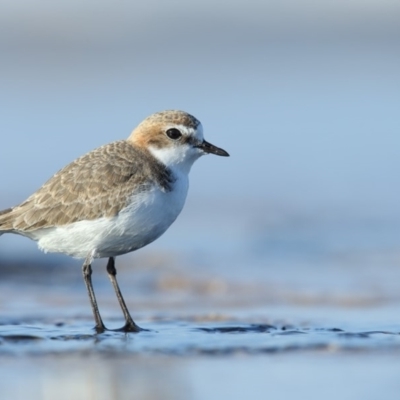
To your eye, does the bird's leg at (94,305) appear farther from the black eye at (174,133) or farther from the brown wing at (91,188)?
the black eye at (174,133)

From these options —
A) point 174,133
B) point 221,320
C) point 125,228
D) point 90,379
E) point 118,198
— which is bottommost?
point 90,379

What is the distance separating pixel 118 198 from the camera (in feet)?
25.7

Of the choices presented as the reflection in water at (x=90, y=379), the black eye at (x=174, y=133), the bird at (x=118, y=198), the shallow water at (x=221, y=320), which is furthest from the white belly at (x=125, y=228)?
the reflection in water at (x=90, y=379)

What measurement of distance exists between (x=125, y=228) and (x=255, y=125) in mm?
12445

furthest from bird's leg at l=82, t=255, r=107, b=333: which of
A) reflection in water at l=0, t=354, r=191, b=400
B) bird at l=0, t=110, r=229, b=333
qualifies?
reflection in water at l=0, t=354, r=191, b=400

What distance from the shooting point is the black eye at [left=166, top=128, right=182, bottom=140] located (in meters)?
8.27

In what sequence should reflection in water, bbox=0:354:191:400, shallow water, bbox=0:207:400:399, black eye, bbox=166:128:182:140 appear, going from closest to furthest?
reflection in water, bbox=0:354:191:400
shallow water, bbox=0:207:400:399
black eye, bbox=166:128:182:140

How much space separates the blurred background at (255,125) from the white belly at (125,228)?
258 cm

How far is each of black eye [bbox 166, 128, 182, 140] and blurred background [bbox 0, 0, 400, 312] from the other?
253cm

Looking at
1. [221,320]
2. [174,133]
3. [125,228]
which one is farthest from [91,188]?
[221,320]

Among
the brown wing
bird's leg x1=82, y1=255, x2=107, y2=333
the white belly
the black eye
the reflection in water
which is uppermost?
the black eye

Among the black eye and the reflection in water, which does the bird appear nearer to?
the black eye

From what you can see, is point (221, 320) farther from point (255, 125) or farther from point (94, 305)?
point (255, 125)

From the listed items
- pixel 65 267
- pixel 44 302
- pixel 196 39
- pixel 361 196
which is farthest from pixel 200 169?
pixel 196 39
